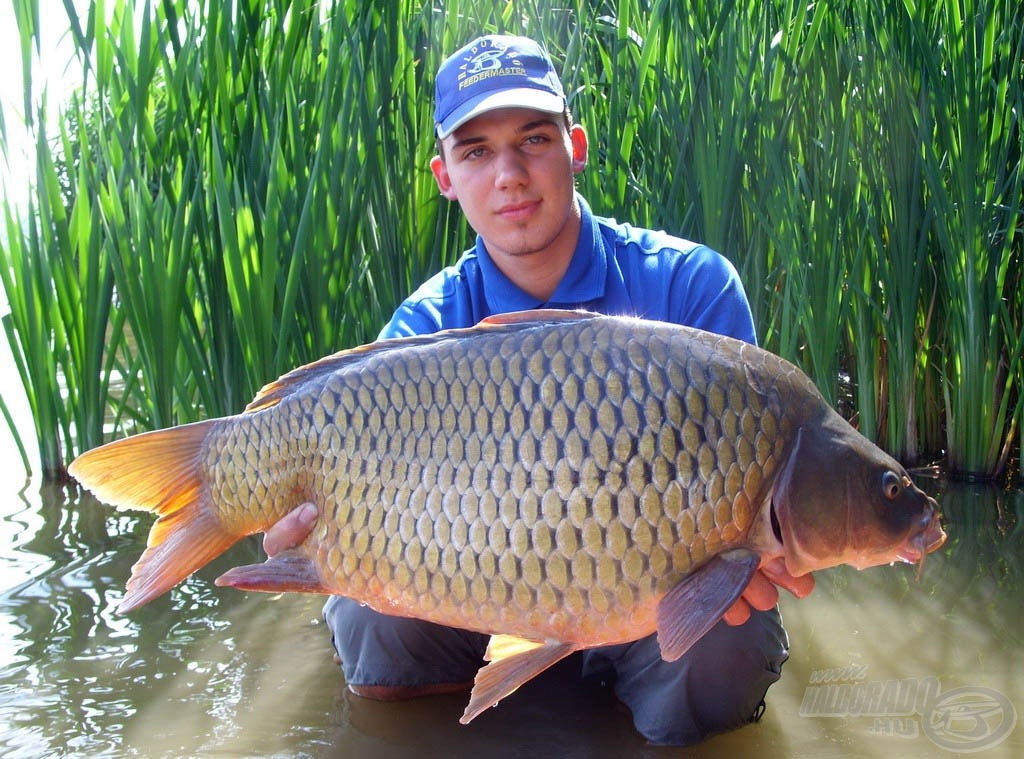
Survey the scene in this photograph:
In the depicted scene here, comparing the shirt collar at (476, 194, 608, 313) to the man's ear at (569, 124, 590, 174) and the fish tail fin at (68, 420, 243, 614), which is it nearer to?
the man's ear at (569, 124, 590, 174)

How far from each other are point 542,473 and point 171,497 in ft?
1.84

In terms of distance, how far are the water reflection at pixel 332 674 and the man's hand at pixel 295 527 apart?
376 millimetres

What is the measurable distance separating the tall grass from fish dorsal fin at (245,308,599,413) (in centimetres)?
97

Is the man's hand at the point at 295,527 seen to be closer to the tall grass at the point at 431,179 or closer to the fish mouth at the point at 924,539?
the fish mouth at the point at 924,539

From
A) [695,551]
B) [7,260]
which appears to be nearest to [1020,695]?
[695,551]

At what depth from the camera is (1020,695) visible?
5.62ft

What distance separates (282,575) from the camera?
1480 mm

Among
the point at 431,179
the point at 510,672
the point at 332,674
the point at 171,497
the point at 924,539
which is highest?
the point at 431,179

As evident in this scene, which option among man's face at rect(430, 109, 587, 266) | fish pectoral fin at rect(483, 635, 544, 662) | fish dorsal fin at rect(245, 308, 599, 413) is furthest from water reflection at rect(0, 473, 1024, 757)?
man's face at rect(430, 109, 587, 266)

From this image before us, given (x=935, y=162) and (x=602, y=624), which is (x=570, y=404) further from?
(x=935, y=162)

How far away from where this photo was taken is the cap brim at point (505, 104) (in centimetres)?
190

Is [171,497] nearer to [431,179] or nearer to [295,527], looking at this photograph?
[295,527]

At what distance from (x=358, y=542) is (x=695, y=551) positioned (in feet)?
1.47

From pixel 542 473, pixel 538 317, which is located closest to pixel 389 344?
pixel 538 317
